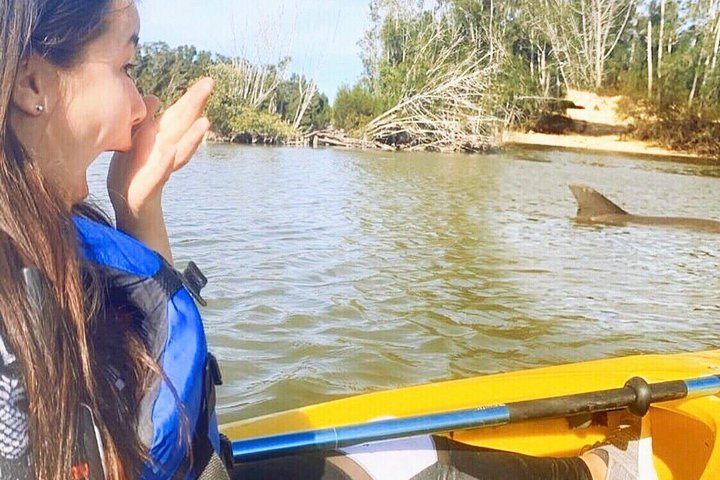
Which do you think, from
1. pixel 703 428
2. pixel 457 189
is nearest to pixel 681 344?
pixel 703 428

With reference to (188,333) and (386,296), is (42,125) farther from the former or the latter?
(386,296)

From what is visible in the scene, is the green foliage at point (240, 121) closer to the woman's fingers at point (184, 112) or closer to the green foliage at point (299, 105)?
the green foliage at point (299, 105)

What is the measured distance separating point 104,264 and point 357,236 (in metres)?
7.17

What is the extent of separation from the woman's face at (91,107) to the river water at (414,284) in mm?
565

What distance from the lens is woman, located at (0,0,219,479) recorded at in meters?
0.96

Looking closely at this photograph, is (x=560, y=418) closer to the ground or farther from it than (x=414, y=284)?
farther from it

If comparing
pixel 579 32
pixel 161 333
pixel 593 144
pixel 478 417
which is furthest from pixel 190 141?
pixel 579 32

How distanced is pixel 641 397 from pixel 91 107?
1.70 metres

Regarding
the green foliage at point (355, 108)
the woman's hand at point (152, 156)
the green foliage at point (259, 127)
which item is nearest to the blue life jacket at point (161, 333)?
the woman's hand at point (152, 156)

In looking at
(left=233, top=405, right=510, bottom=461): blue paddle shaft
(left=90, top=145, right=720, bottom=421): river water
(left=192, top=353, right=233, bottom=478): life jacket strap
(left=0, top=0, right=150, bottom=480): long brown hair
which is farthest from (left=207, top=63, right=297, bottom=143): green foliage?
(left=0, top=0, right=150, bottom=480): long brown hair

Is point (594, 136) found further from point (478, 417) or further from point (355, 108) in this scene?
point (478, 417)

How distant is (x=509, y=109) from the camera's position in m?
31.6

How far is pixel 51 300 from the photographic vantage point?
1000 millimetres

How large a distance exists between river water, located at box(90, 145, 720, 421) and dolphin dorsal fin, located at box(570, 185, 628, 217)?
0.40 m
